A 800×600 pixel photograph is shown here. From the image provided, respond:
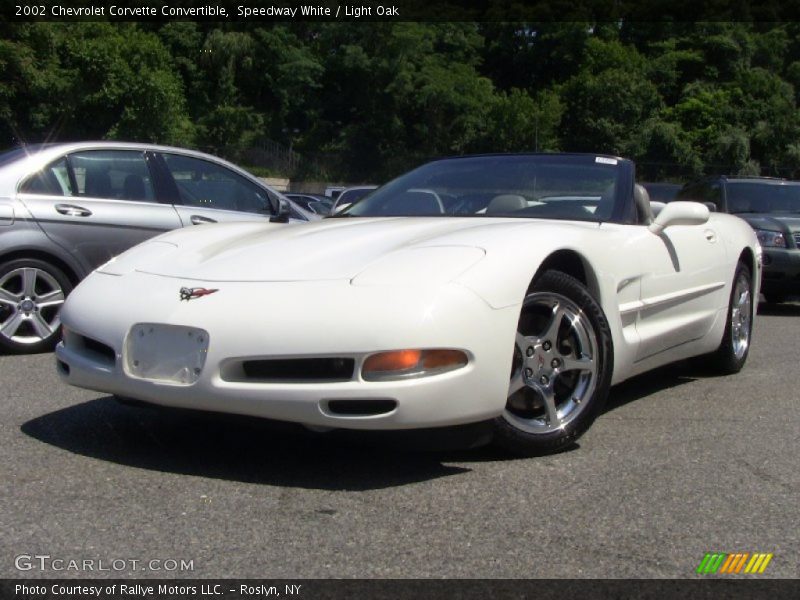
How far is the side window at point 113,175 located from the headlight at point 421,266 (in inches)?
141

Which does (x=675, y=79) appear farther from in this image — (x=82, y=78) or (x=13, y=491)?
(x=13, y=491)

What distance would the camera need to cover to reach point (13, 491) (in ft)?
10.7

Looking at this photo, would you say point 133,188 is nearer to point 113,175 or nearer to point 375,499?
point 113,175

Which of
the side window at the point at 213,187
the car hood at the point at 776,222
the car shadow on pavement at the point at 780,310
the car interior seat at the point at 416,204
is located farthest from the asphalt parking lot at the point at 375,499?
the car hood at the point at 776,222

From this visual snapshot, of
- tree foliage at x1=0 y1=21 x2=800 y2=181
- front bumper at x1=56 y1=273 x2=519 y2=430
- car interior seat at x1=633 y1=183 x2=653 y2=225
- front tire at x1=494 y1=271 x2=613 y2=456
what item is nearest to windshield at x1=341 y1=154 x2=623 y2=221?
car interior seat at x1=633 y1=183 x2=653 y2=225

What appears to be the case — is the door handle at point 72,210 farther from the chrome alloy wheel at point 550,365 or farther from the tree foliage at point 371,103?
the tree foliage at point 371,103

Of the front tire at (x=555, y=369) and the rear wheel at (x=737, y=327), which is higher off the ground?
the front tire at (x=555, y=369)

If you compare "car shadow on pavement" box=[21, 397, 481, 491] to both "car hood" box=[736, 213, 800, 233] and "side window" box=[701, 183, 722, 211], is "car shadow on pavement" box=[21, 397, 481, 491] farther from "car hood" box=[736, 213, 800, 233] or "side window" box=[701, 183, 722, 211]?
"side window" box=[701, 183, 722, 211]

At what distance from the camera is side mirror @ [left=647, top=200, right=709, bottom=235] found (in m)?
4.70

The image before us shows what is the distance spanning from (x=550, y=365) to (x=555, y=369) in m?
0.03

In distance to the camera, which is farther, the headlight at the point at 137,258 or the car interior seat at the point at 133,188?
the car interior seat at the point at 133,188

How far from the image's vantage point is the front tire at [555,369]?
3.74 meters

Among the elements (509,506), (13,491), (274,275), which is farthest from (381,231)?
(13,491)
